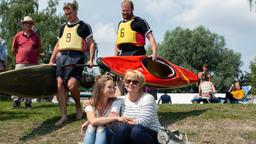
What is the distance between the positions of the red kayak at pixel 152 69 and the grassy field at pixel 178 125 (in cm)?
55

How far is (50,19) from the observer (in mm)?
36969

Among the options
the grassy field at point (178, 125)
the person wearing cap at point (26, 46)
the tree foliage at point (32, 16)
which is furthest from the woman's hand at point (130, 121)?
the tree foliage at point (32, 16)

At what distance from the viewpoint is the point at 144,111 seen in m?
4.80

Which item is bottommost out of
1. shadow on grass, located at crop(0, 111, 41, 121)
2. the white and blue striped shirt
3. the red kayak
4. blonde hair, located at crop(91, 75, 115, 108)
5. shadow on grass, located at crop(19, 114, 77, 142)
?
shadow on grass, located at crop(19, 114, 77, 142)

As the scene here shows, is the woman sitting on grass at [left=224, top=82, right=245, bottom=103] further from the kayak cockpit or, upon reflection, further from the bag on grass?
the bag on grass

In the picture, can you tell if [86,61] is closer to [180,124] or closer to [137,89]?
[180,124]

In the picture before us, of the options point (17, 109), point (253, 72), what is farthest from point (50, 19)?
point (17, 109)

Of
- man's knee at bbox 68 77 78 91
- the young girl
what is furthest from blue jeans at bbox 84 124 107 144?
man's knee at bbox 68 77 78 91

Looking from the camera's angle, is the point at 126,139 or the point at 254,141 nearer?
the point at 126,139

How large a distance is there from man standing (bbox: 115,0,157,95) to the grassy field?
1.04 metres

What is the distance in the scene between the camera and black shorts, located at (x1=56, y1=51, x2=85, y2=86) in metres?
7.57

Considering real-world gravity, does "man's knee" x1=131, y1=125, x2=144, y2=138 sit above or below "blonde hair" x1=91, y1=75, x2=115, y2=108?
below

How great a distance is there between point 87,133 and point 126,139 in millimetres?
459

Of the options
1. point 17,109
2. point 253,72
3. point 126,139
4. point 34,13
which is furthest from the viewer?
point 253,72
